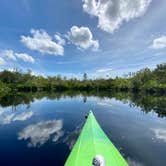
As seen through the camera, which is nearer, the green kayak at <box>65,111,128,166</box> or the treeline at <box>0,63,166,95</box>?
the green kayak at <box>65,111,128,166</box>

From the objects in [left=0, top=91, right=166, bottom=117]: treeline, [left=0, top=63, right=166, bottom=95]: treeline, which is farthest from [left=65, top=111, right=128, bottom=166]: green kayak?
[left=0, top=63, right=166, bottom=95]: treeline

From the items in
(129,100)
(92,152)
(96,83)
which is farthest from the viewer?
(96,83)

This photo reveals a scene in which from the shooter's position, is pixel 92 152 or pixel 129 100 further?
pixel 129 100

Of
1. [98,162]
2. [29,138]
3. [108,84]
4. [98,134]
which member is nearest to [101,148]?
[98,134]

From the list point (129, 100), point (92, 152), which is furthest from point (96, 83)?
point (92, 152)

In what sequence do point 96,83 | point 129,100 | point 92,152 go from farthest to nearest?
point 96,83, point 129,100, point 92,152

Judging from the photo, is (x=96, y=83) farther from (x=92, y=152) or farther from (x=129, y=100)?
(x=92, y=152)

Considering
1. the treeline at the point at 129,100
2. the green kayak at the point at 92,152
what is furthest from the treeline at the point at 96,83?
the green kayak at the point at 92,152

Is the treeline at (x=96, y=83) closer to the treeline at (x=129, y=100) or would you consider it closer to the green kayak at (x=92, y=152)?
the treeline at (x=129, y=100)

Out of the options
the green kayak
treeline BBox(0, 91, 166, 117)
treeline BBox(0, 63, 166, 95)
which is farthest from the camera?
treeline BBox(0, 63, 166, 95)

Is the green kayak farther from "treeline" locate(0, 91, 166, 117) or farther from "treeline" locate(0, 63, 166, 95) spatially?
"treeline" locate(0, 63, 166, 95)

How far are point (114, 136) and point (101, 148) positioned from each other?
7116mm

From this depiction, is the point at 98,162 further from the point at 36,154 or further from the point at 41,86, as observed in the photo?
the point at 41,86

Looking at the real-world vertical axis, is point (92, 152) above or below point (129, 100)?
above
